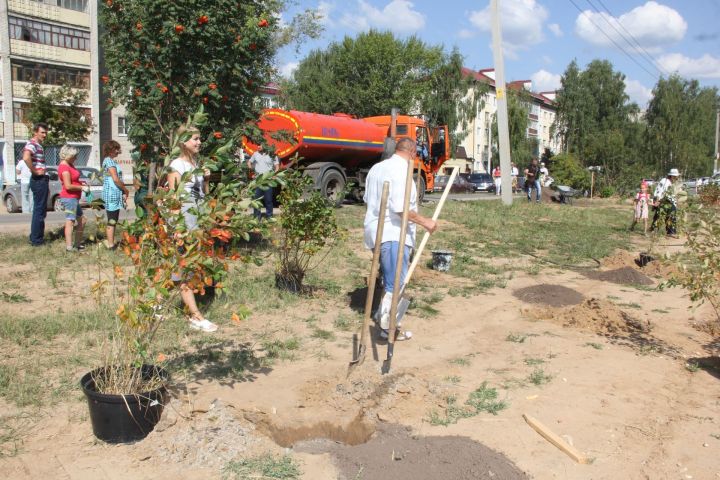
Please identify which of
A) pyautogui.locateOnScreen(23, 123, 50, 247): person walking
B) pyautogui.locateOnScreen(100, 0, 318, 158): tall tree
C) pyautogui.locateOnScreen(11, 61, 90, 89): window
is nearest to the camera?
pyautogui.locateOnScreen(100, 0, 318, 158): tall tree

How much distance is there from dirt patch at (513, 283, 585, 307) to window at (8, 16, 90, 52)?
37.9 m

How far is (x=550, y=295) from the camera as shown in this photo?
770 centimetres

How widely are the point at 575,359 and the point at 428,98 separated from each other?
45.2 meters

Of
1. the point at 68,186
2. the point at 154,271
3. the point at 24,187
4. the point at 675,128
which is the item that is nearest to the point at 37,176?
the point at 68,186

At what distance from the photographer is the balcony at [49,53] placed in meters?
35.9

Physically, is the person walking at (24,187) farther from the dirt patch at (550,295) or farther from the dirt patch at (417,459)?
the dirt patch at (417,459)

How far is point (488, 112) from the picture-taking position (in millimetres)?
70188

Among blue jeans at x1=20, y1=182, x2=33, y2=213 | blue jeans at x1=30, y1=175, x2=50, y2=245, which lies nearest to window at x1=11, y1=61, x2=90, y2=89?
blue jeans at x1=20, y1=182, x2=33, y2=213

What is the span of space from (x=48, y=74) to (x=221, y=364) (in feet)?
129

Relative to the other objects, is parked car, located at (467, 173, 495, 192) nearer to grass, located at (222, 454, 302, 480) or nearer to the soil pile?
the soil pile

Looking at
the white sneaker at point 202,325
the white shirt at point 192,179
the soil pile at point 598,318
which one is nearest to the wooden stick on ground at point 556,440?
the soil pile at point 598,318

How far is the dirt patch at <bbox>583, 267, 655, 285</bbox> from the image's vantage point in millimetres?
8958

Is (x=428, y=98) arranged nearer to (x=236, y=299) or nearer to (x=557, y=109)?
(x=557, y=109)

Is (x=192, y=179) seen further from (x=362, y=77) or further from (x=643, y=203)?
(x=362, y=77)
